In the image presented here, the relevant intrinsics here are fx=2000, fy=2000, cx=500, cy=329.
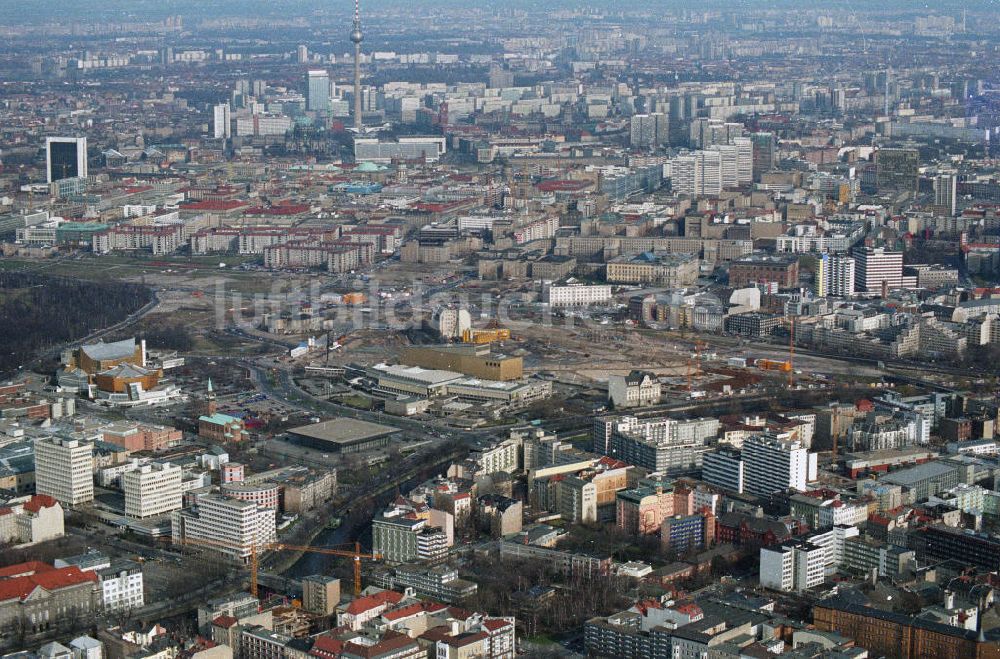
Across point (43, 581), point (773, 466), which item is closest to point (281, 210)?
point (773, 466)

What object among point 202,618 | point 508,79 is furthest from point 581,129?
point 202,618

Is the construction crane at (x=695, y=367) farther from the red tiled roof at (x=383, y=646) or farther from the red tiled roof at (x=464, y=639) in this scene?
the red tiled roof at (x=383, y=646)

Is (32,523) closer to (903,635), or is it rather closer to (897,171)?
(903,635)

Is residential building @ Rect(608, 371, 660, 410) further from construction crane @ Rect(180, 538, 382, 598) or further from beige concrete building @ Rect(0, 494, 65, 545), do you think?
beige concrete building @ Rect(0, 494, 65, 545)

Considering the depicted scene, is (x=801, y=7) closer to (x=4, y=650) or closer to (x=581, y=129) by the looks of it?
(x=581, y=129)

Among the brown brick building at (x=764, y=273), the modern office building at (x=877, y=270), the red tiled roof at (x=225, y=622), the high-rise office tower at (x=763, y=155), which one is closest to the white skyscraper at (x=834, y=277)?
the modern office building at (x=877, y=270)

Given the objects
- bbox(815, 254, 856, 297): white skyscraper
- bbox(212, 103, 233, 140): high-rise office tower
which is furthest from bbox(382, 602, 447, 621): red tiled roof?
bbox(212, 103, 233, 140): high-rise office tower
